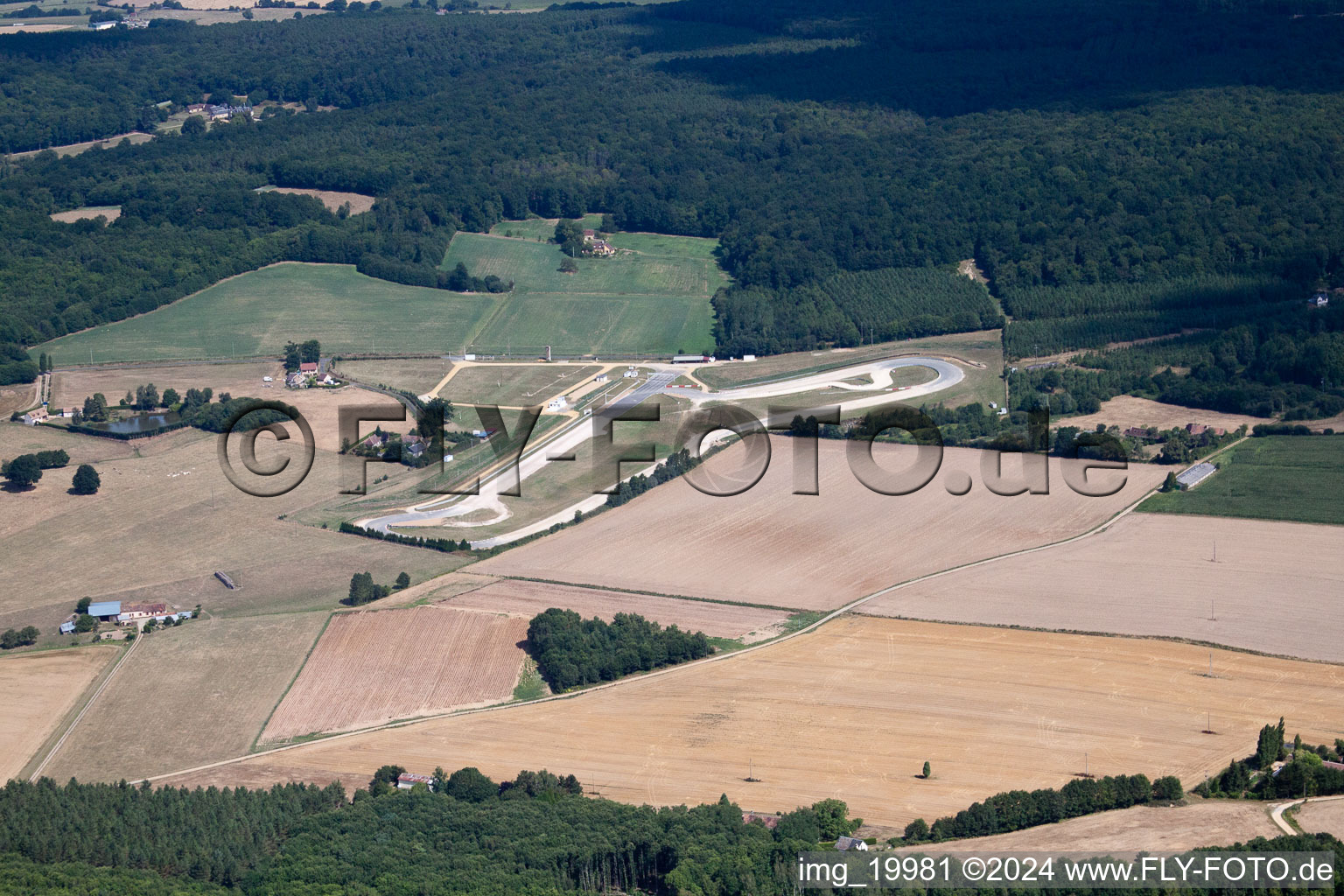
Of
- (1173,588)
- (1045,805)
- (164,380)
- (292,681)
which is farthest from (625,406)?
(1045,805)

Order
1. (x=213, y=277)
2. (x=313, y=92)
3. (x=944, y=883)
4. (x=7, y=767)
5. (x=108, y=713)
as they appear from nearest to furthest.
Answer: (x=944, y=883)
(x=7, y=767)
(x=108, y=713)
(x=213, y=277)
(x=313, y=92)

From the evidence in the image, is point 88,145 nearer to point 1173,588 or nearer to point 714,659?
point 714,659

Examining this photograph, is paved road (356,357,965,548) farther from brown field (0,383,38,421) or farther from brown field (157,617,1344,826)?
brown field (0,383,38,421)

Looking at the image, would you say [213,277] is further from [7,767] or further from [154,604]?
[7,767]

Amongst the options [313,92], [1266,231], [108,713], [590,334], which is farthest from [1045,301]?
[313,92]

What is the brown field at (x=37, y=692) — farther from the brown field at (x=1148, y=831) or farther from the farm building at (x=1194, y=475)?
the farm building at (x=1194, y=475)

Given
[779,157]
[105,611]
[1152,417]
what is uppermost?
[779,157]

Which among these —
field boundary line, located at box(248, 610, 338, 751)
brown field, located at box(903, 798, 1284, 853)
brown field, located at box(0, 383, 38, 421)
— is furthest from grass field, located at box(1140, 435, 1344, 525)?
brown field, located at box(0, 383, 38, 421)
